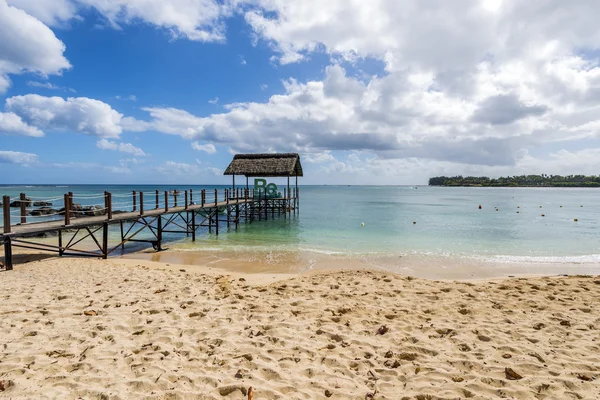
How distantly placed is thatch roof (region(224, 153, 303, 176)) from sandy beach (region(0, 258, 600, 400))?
63.9ft

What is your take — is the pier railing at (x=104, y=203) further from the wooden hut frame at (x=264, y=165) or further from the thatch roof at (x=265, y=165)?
the thatch roof at (x=265, y=165)

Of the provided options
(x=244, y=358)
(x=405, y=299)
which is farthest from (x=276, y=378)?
(x=405, y=299)

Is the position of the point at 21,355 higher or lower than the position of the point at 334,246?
higher

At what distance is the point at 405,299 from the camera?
251 inches

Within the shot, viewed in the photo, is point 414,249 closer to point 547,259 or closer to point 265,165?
point 547,259

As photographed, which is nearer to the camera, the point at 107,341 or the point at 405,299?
the point at 107,341

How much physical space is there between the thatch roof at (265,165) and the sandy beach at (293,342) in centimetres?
1949

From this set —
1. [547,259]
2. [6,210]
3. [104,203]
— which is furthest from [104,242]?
[547,259]

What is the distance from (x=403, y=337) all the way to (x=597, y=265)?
12.0m

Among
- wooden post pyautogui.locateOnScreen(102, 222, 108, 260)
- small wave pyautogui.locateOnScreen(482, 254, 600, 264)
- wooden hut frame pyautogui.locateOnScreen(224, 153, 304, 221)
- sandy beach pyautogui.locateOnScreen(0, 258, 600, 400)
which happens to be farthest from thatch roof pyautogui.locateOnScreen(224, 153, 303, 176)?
sandy beach pyautogui.locateOnScreen(0, 258, 600, 400)

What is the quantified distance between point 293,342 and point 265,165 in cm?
2305

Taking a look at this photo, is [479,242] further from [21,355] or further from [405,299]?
[21,355]

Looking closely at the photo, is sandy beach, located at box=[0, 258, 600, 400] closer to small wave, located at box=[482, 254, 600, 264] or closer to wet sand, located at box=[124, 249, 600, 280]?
wet sand, located at box=[124, 249, 600, 280]

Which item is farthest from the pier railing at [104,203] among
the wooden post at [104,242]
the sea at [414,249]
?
the sea at [414,249]
